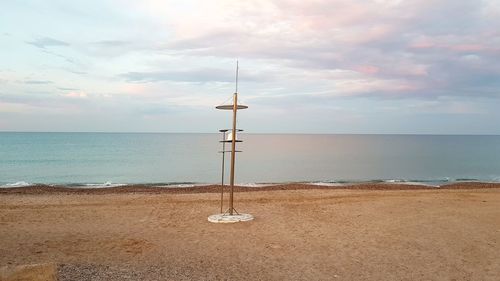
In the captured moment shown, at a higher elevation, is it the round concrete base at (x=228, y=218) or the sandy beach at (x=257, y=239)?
the round concrete base at (x=228, y=218)

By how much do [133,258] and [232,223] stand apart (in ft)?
11.7

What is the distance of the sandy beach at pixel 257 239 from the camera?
774cm

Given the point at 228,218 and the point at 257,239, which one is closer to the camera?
the point at 257,239

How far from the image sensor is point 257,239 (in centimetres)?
1005

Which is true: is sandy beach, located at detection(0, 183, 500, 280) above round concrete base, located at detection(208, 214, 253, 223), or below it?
below

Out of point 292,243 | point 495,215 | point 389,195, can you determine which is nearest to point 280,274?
point 292,243

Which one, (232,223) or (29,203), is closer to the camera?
(232,223)

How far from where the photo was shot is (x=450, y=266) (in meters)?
8.23

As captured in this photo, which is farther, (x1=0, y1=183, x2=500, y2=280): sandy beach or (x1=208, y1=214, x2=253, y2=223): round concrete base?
(x1=208, y1=214, x2=253, y2=223): round concrete base

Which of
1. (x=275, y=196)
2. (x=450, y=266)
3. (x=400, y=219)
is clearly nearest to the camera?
(x=450, y=266)

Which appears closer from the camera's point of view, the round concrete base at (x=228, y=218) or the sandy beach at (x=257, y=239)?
the sandy beach at (x=257, y=239)

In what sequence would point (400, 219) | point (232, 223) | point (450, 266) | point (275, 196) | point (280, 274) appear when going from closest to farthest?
point (280, 274) → point (450, 266) → point (232, 223) → point (400, 219) → point (275, 196)

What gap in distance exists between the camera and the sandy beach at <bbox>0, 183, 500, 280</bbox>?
774 cm

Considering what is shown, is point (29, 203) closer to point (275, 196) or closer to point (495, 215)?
point (275, 196)
